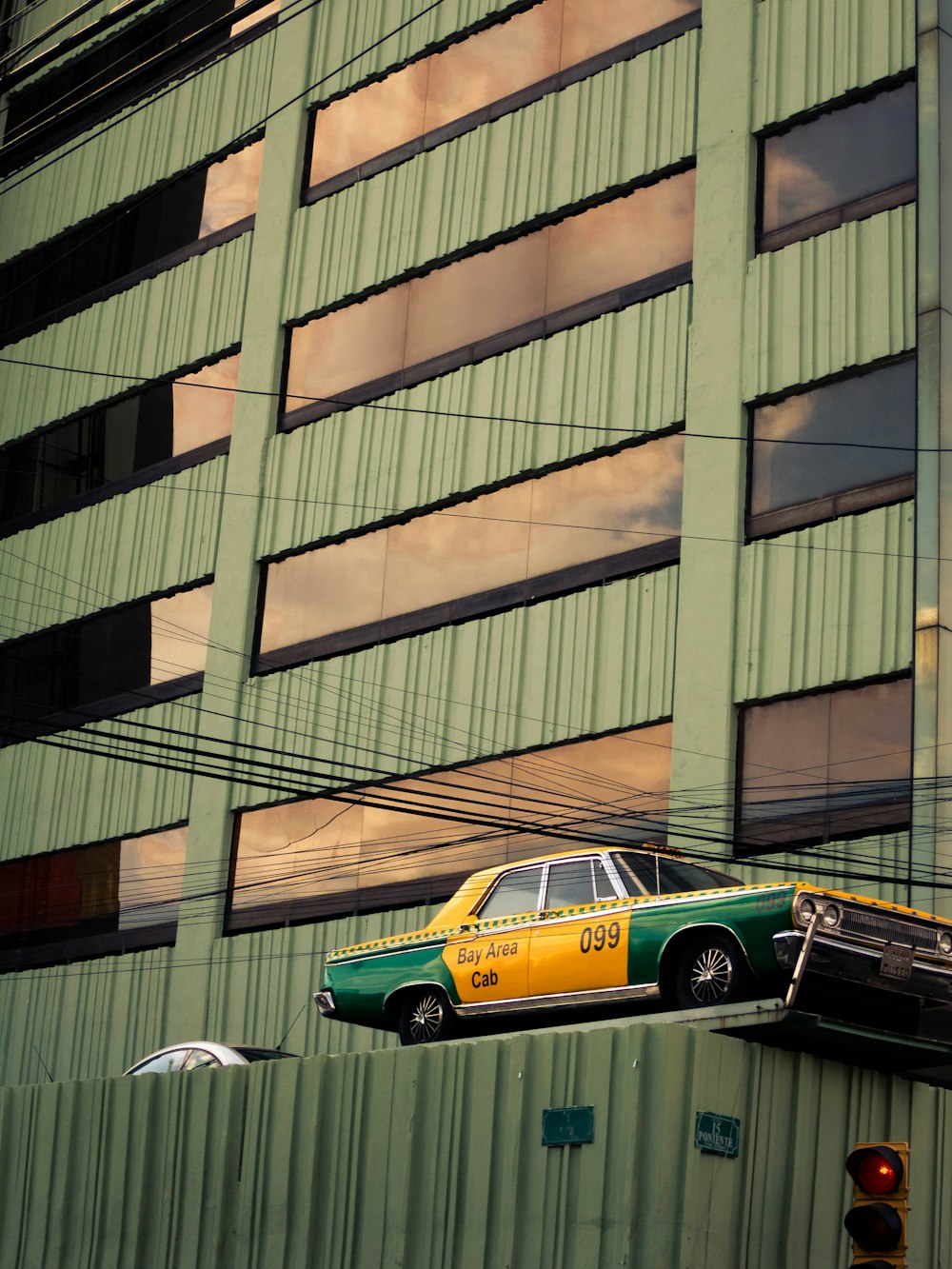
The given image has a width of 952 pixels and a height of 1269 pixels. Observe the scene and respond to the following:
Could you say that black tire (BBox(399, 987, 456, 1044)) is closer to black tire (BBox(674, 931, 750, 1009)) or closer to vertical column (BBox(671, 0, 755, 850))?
black tire (BBox(674, 931, 750, 1009))

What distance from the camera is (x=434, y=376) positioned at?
28.0 meters

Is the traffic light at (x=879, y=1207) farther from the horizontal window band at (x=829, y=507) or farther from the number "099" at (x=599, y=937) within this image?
the horizontal window band at (x=829, y=507)

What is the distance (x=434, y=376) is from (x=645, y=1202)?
18.3 m

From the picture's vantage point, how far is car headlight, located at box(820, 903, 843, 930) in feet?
40.6

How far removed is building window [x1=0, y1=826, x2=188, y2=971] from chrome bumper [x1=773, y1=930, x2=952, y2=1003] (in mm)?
18084

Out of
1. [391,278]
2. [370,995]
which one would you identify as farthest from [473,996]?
[391,278]

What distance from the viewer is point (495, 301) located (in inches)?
1086

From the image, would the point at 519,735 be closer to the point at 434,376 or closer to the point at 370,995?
the point at 434,376

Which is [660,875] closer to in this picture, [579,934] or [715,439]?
[579,934]

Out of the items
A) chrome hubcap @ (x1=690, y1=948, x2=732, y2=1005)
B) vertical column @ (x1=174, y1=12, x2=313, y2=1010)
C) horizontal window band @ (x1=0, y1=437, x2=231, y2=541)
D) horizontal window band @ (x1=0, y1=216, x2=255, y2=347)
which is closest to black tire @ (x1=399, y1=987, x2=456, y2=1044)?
chrome hubcap @ (x1=690, y1=948, x2=732, y2=1005)

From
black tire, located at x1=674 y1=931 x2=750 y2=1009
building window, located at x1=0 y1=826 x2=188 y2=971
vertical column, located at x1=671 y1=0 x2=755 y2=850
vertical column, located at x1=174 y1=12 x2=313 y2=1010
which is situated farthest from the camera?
building window, located at x1=0 y1=826 x2=188 y2=971

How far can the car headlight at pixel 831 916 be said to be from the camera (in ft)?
40.6

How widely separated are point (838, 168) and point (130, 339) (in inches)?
607

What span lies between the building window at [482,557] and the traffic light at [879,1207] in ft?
49.7
